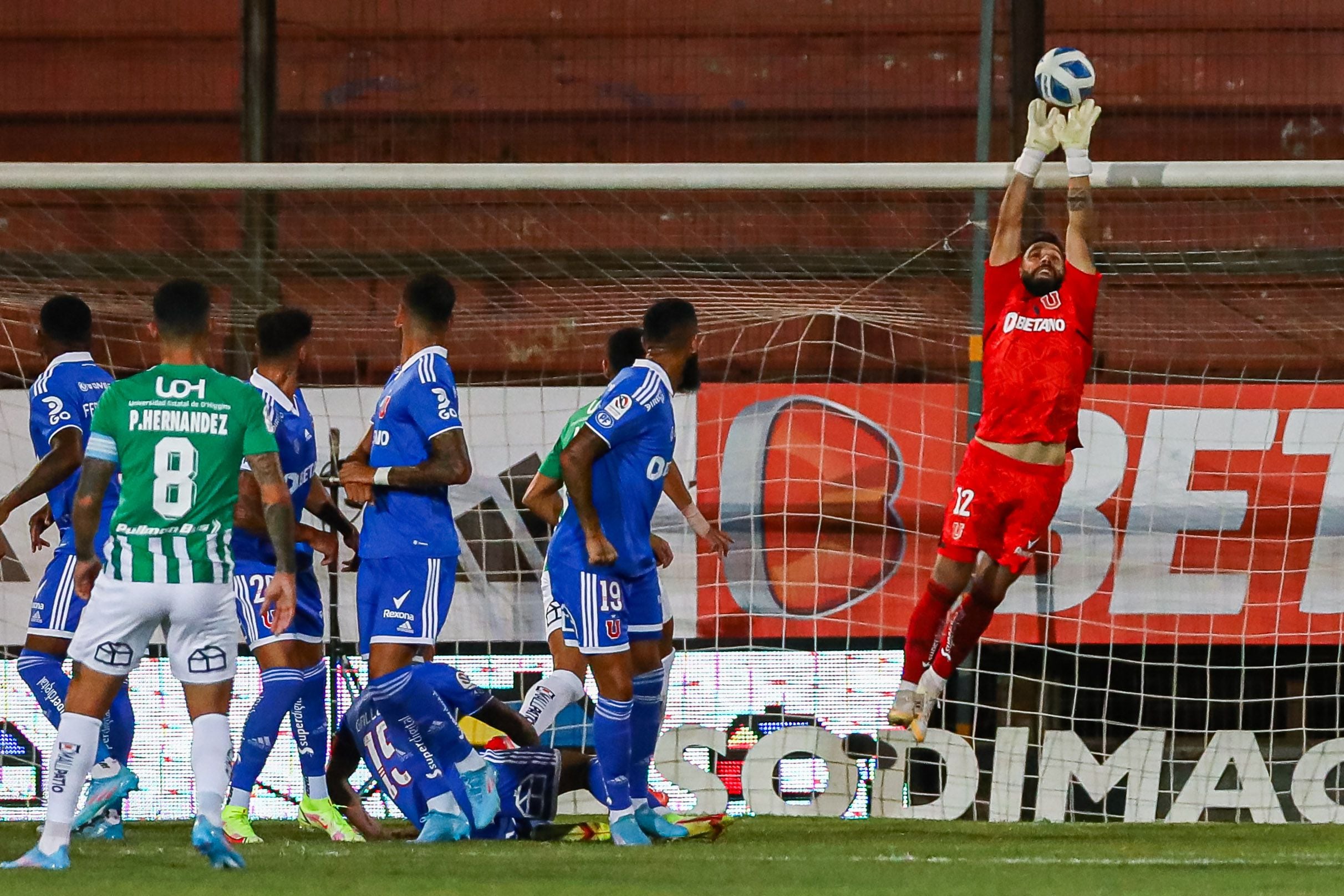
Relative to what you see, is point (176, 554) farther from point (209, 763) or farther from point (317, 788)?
point (317, 788)

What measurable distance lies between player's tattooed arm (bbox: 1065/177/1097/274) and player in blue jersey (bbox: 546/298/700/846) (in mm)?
1531

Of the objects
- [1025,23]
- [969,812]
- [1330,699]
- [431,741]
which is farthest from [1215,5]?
[431,741]

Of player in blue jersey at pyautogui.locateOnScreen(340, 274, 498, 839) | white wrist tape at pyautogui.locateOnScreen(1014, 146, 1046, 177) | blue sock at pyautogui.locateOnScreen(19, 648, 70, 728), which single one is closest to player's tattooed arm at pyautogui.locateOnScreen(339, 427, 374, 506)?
player in blue jersey at pyautogui.locateOnScreen(340, 274, 498, 839)

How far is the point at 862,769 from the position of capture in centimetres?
891

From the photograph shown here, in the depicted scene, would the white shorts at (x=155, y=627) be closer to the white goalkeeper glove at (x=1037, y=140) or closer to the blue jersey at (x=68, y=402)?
the blue jersey at (x=68, y=402)

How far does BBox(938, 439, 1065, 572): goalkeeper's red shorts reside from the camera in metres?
7.18

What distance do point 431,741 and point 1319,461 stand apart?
477cm

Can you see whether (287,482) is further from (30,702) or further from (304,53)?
(304,53)

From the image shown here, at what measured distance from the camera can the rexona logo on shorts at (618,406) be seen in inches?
260

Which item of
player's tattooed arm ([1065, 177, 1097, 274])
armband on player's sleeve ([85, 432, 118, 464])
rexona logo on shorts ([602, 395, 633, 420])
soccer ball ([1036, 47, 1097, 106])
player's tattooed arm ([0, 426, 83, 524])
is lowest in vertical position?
player's tattooed arm ([0, 426, 83, 524])

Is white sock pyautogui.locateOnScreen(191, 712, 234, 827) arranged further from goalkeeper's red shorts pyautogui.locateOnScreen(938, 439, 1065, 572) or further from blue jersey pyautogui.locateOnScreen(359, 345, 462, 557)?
goalkeeper's red shorts pyautogui.locateOnScreen(938, 439, 1065, 572)

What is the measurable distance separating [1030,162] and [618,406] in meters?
1.85

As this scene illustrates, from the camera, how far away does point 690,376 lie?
280 inches

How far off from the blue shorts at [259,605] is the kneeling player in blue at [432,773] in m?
0.39
